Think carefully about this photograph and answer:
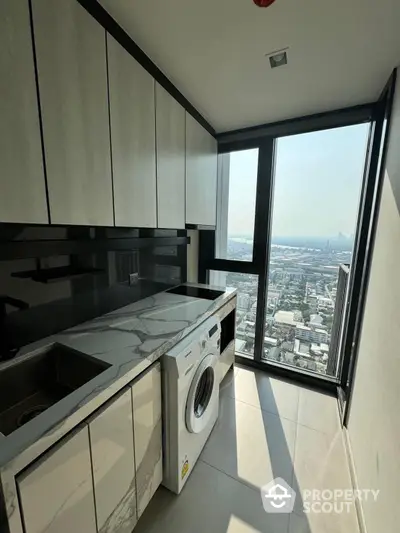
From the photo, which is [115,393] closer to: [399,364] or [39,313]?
[39,313]

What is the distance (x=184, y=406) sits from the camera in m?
1.26

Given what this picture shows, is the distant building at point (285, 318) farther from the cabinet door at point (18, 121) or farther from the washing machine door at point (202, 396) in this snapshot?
the cabinet door at point (18, 121)

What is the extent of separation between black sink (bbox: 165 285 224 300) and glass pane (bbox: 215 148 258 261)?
1.76 ft

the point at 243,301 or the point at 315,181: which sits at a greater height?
the point at 315,181

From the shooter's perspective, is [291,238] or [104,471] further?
[291,238]

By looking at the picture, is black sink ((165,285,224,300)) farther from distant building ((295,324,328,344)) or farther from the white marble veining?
distant building ((295,324,328,344))

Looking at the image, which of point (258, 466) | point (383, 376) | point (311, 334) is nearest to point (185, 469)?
point (258, 466)

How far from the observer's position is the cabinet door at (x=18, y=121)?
770 millimetres

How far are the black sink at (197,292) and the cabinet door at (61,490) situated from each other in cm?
136

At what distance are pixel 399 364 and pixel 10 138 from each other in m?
1.77

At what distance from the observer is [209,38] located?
1212mm

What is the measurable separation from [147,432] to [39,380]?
589mm

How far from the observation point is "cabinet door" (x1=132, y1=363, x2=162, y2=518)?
1047 millimetres

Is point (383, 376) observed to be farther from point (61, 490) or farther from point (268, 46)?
point (268, 46)
